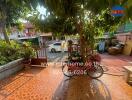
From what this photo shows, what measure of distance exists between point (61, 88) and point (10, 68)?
9.51 feet

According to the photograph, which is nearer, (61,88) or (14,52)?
(61,88)

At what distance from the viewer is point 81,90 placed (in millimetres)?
5766

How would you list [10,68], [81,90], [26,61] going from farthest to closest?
[26,61] → [10,68] → [81,90]

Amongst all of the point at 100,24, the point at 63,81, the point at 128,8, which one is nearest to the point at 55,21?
the point at 100,24

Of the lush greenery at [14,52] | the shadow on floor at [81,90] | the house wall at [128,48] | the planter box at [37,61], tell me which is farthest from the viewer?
the house wall at [128,48]

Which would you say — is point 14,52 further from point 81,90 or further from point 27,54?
point 81,90

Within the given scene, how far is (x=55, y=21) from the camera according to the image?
289 inches

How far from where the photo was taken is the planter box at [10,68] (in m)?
7.04

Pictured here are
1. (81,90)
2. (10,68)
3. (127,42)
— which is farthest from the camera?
(127,42)

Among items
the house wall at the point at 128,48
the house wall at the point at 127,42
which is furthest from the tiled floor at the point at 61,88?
the house wall at the point at 127,42

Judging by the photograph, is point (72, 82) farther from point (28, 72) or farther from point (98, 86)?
point (28, 72)

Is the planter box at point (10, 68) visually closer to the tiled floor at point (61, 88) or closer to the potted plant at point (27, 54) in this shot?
the tiled floor at point (61, 88)

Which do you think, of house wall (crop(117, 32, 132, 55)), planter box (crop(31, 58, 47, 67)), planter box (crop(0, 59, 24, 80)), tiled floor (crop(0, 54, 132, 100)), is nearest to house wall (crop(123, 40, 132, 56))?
house wall (crop(117, 32, 132, 55))

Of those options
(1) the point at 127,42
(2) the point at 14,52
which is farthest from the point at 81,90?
(1) the point at 127,42
